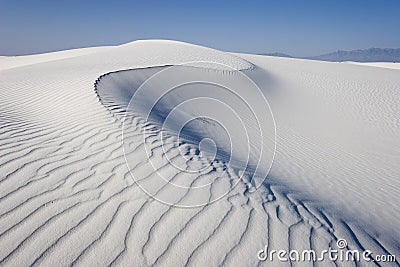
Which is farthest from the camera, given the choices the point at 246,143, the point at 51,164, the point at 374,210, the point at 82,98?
the point at 246,143

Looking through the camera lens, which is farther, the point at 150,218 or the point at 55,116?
the point at 55,116

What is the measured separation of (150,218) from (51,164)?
1.47 meters

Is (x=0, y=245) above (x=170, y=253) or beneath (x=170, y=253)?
above

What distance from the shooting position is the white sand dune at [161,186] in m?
2.50

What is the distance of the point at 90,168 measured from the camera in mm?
3475

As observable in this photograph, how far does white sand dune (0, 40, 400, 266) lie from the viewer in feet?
8.21

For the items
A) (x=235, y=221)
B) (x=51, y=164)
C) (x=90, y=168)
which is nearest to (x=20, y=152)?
(x=51, y=164)

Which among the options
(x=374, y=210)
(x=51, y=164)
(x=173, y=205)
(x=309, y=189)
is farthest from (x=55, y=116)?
(x=374, y=210)

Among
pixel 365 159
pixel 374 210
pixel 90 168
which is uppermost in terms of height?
pixel 90 168

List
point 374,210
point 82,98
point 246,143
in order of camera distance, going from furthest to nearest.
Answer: point 246,143
point 82,98
point 374,210

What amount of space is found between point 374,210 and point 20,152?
5.07 metres

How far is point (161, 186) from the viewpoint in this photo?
3.40 m

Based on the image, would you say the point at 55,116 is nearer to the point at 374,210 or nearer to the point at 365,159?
the point at 374,210

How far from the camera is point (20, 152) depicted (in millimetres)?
3586
